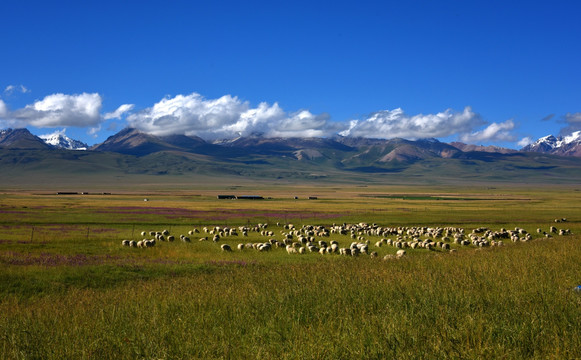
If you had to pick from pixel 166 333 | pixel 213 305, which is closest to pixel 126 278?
pixel 213 305

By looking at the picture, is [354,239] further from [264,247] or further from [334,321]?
[334,321]

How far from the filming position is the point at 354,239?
36.4 metres

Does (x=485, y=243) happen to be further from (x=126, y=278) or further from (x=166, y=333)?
(x=166, y=333)

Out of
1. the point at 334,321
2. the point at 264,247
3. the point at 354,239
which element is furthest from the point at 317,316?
the point at 354,239

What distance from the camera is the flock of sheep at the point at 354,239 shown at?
96.8 feet

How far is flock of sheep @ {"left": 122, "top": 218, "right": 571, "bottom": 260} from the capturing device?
2950 centimetres

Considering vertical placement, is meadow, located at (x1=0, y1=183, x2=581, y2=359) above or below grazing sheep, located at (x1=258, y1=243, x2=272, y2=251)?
above

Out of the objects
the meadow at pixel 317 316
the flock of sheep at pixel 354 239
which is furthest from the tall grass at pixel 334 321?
the flock of sheep at pixel 354 239

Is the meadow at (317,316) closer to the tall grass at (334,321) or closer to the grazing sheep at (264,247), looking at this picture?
the tall grass at (334,321)

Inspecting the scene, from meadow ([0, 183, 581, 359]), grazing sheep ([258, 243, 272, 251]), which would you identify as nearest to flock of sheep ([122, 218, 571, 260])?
grazing sheep ([258, 243, 272, 251])

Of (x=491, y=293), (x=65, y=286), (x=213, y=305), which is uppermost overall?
(x=491, y=293)

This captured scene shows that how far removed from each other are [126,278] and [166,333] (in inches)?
464

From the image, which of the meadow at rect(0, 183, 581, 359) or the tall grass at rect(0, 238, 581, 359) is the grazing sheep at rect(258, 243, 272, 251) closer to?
the meadow at rect(0, 183, 581, 359)

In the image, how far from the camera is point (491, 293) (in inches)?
407
